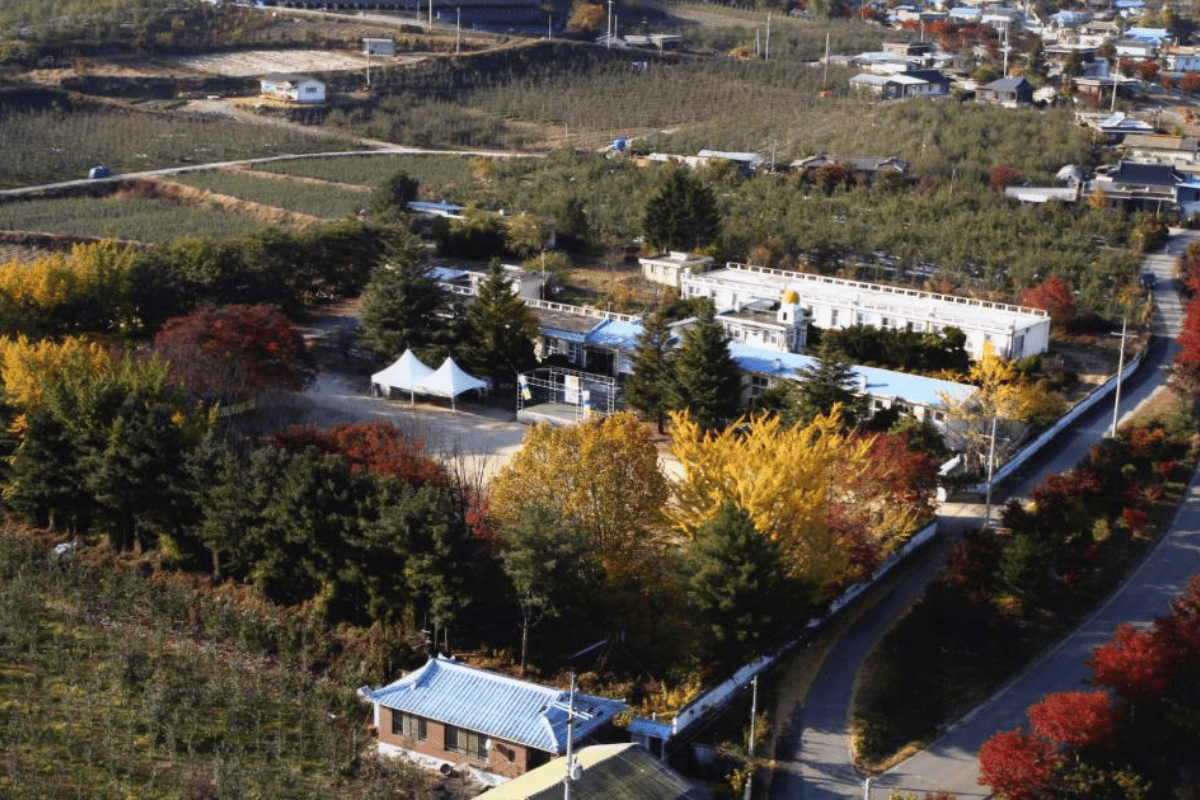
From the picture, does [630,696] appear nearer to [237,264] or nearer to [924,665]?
[924,665]

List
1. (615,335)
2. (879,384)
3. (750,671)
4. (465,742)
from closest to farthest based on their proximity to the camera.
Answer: (465,742)
(750,671)
(879,384)
(615,335)

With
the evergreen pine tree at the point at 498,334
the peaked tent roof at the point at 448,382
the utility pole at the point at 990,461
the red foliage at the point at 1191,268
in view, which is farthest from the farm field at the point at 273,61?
the utility pole at the point at 990,461

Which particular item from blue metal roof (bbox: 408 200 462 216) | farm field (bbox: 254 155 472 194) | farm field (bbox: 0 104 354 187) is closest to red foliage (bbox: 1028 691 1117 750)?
blue metal roof (bbox: 408 200 462 216)

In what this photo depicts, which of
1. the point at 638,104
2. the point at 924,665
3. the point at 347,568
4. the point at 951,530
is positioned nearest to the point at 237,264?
the point at 347,568

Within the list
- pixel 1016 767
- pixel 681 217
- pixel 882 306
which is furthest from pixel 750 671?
pixel 681 217

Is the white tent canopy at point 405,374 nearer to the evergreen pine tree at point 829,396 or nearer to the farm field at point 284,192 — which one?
the evergreen pine tree at point 829,396

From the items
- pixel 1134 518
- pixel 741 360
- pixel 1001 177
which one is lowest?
pixel 1134 518

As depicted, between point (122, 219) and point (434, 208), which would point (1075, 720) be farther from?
point (122, 219)
